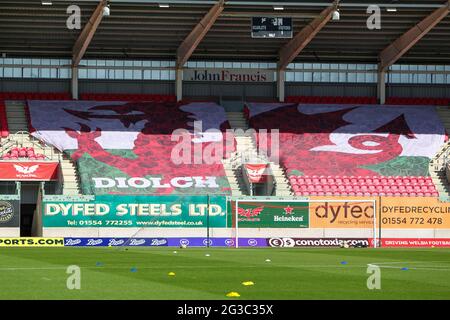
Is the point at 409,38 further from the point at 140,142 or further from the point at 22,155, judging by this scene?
the point at 22,155

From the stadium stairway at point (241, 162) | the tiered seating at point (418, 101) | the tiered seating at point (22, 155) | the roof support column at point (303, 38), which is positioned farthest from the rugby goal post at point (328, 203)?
the tiered seating at point (418, 101)

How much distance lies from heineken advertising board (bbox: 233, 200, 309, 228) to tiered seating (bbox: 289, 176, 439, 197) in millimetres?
5041

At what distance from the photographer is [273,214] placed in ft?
149

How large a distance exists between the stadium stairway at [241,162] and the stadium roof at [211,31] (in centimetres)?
558

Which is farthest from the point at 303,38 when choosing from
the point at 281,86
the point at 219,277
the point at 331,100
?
the point at 219,277

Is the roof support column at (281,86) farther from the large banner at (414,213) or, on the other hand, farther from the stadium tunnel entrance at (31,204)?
the large banner at (414,213)

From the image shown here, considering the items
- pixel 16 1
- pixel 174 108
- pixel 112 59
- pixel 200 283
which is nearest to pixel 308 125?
pixel 174 108

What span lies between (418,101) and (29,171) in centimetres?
2625

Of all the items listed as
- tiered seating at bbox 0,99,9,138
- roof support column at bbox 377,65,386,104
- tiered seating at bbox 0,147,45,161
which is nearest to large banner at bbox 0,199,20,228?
tiered seating at bbox 0,147,45,161

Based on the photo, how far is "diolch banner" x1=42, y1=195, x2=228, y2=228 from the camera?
4422 cm

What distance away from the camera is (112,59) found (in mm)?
60656

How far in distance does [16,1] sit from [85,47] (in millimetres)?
5719

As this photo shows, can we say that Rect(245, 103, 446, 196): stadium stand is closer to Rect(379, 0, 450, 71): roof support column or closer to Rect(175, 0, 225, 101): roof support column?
Rect(379, 0, 450, 71): roof support column

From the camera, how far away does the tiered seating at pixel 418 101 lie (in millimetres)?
64062
